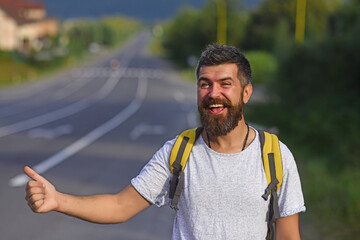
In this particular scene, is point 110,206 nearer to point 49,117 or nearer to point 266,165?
point 266,165

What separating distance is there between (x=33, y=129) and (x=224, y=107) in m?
22.8

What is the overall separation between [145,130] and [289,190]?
22.3 m

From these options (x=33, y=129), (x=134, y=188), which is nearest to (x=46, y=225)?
(x=134, y=188)

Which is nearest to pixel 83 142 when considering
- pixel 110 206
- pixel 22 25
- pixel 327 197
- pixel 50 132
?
pixel 50 132

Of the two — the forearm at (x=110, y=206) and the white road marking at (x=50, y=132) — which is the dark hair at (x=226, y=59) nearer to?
the forearm at (x=110, y=206)

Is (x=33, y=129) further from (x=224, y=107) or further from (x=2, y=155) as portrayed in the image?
(x=224, y=107)

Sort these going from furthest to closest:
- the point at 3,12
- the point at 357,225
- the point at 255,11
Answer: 1. the point at 3,12
2. the point at 255,11
3. the point at 357,225

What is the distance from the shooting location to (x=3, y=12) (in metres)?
83.9

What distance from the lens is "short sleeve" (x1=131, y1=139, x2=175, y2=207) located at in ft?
10.2

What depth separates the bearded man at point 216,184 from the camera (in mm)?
2932

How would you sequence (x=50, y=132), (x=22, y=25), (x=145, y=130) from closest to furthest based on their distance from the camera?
(x=50, y=132)
(x=145, y=130)
(x=22, y=25)

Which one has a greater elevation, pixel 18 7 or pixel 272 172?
pixel 18 7

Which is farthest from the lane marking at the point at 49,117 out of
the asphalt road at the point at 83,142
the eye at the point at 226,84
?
the eye at the point at 226,84

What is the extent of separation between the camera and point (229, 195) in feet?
9.59
